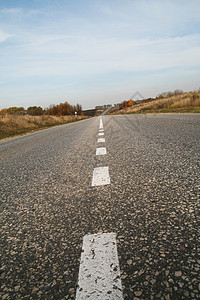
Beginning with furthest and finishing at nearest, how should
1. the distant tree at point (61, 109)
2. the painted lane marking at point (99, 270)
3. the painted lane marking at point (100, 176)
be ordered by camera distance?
1. the distant tree at point (61, 109)
2. the painted lane marking at point (100, 176)
3. the painted lane marking at point (99, 270)

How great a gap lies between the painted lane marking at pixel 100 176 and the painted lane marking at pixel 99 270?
3.10 feet

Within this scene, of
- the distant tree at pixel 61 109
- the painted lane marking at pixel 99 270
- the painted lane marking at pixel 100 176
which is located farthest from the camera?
the distant tree at pixel 61 109

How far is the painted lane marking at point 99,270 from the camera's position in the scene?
0.87 m

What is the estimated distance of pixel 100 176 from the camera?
7.89 ft

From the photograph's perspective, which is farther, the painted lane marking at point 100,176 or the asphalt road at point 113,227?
the painted lane marking at point 100,176

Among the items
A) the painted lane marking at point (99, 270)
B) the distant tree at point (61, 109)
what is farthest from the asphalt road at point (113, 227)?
the distant tree at point (61, 109)

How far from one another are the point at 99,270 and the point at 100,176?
1.44 m

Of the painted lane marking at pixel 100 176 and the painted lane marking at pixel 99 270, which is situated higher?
the painted lane marking at pixel 100 176

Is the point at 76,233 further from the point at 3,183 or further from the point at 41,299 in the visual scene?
the point at 3,183

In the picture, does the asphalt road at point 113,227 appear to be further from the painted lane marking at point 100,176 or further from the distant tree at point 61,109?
the distant tree at point 61,109

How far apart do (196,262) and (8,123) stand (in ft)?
62.5

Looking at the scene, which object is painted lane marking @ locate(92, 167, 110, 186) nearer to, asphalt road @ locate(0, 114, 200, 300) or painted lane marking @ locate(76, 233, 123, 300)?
asphalt road @ locate(0, 114, 200, 300)

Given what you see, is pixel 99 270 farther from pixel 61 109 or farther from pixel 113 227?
pixel 61 109

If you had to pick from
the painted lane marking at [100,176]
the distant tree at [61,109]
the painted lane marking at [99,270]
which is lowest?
the painted lane marking at [99,270]
